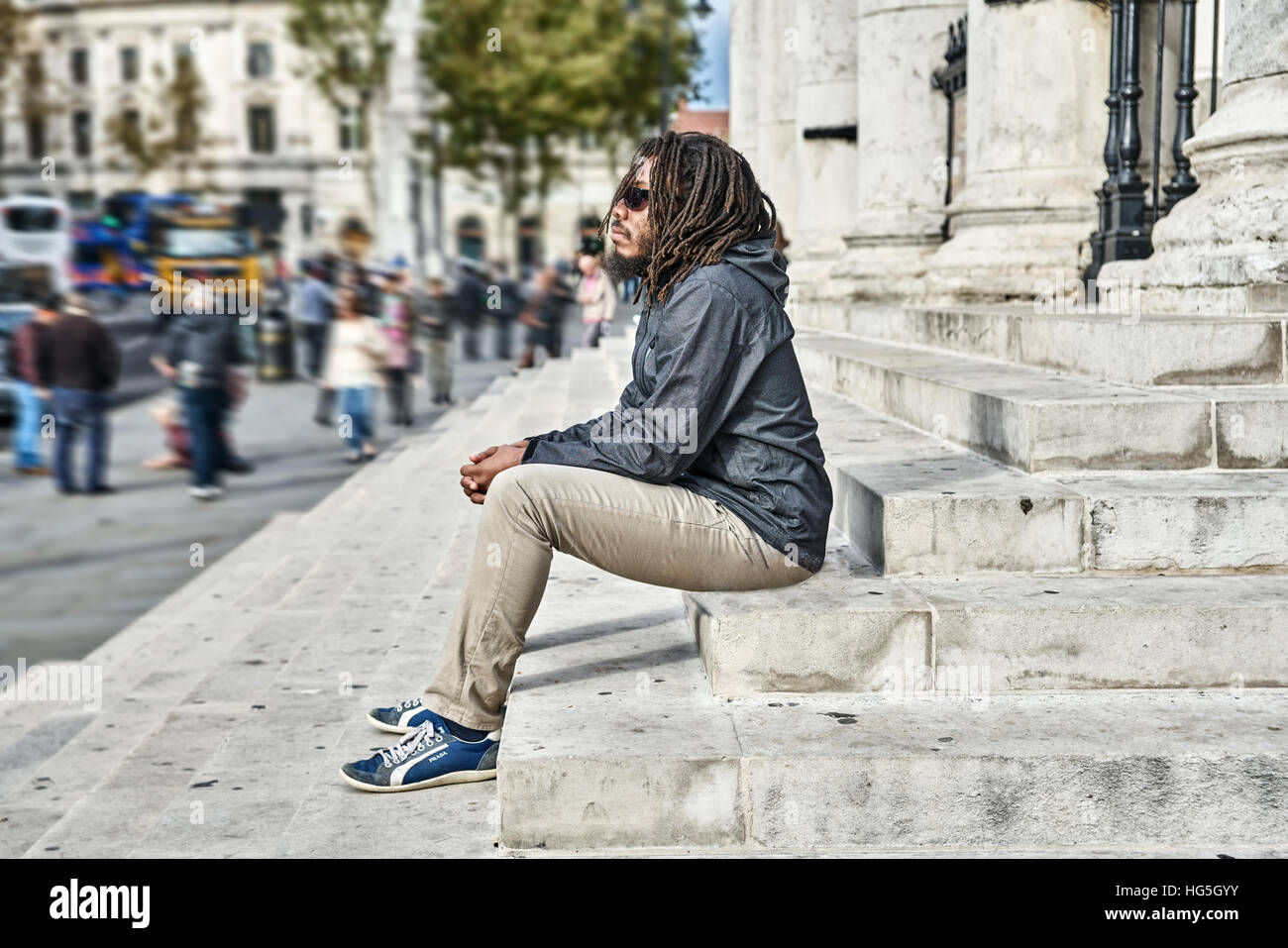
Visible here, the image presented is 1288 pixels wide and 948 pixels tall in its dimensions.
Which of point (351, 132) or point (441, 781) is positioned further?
point (351, 132)

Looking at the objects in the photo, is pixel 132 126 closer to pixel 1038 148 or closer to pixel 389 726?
pixel 1038 148

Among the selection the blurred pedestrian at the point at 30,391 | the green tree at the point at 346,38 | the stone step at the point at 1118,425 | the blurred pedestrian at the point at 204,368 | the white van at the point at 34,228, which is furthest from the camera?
the green tree at the point at 346,38

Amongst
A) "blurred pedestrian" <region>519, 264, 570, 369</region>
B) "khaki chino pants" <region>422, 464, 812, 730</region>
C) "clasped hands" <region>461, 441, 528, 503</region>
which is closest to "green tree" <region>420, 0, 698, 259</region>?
"blurred pedestrian" <region>519, 264, 570, 369</region>

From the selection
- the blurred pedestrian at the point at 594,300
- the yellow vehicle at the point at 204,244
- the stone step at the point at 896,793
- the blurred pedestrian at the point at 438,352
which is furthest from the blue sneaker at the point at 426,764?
the yellow vehicle at the point at 204,244

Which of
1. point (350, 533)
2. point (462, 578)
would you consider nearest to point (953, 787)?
point (462, 578)

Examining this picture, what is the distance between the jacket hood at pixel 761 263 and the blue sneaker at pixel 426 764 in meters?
1.26

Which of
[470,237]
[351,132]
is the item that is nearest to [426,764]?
[351,132]

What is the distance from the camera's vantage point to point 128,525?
10258mm

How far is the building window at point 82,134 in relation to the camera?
75.0m

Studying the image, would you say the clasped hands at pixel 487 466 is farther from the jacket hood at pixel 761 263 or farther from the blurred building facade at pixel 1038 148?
the blurred building facade at pixel 1038 148

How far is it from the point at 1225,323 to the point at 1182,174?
2128 mm

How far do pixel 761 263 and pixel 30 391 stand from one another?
10.2 metres

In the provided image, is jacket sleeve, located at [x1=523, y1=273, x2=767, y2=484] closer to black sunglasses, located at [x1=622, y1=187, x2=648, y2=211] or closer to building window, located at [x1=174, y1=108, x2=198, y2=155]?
black sunglasses, located at [x1=622, y1=187, x2=648, y2=211]
